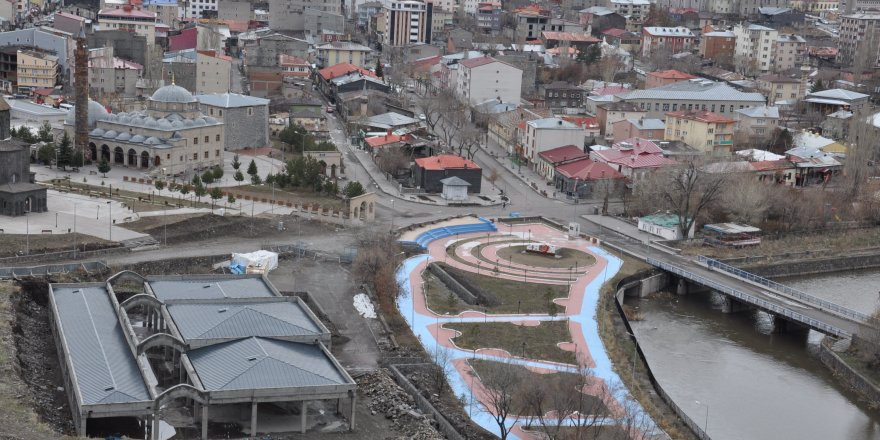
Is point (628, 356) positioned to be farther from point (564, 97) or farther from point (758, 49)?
point (758, 49)

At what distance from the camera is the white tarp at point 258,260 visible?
2483 cm

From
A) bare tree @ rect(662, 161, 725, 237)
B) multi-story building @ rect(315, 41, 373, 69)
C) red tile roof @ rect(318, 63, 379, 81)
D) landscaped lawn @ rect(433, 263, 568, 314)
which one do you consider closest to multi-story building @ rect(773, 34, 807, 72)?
multi-story building @ rect(315, 41, 373, 69)

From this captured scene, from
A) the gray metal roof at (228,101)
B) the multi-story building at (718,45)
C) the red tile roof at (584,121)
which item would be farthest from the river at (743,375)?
the multi-story building at (718,45)

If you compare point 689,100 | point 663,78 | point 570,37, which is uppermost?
point 570,37

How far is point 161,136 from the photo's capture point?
3453 centimetres

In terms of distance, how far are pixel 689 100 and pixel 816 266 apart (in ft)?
56.2

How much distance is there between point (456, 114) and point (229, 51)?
2248 centimetres

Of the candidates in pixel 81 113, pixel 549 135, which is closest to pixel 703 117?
pixel 549 135

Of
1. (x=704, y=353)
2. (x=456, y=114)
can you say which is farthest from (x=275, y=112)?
(x=704, y=353)

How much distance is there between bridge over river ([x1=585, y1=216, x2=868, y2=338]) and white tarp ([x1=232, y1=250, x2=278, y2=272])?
9.25 meters

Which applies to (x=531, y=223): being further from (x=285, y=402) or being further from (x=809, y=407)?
(x=285, y=402)

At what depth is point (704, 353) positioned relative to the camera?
77.6 ft

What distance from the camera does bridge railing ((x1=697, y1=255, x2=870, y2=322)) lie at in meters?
25.0

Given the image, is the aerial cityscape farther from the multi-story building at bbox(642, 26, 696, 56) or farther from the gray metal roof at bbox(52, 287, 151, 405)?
the multi-story building at bbox(642, 26, 696, 56)
